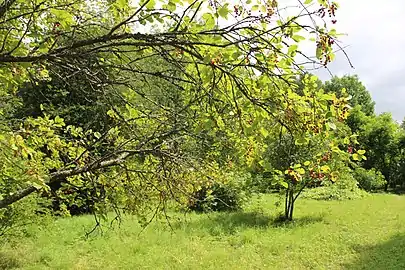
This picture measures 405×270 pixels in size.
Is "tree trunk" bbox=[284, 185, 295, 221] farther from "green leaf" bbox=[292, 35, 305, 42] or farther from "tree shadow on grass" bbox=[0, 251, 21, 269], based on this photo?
"green leaf" bbox=[292, 35, 305, 42]

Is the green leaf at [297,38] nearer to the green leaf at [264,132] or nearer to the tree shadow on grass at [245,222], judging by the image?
the green leaf at [264,132]

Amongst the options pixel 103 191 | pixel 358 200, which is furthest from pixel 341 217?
pixel 103 191

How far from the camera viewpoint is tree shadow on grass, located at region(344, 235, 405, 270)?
25.9 ft

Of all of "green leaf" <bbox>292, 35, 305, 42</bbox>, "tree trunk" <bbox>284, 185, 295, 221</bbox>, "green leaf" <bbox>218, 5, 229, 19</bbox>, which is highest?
"green leaf" <bbox>218, 5, 229, 19</bbox>

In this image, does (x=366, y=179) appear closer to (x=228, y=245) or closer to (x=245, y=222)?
(x=245, y=222)

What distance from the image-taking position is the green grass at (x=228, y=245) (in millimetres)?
8203

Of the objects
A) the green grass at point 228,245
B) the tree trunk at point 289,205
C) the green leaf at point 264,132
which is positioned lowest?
the green grass at point 228,245

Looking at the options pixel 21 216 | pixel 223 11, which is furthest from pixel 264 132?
pixel 21 216

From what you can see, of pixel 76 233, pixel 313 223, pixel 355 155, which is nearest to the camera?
pixel 355 155

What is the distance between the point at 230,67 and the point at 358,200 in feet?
52.6

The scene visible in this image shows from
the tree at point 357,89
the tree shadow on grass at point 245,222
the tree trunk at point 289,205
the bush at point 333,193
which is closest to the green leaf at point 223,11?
the tree shadow on grass at point 245,222

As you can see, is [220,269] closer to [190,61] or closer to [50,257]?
[50,257]

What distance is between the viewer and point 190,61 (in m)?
1.72

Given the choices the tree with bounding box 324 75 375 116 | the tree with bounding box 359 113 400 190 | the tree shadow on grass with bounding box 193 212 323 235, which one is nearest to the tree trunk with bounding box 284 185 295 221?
the tree shadow on grass with bounding box 193 212 323 235
